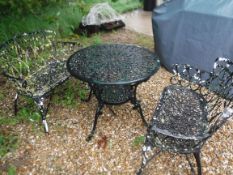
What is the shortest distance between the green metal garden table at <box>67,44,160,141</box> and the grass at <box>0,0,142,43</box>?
2.15 meters

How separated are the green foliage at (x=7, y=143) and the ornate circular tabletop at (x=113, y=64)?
39.5 inches

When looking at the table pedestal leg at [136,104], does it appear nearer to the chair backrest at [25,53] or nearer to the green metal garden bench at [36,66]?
the green metal garden bench at [36,66]

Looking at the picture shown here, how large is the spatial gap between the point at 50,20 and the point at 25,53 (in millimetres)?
1710

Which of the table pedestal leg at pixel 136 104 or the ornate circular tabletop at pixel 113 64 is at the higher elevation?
the ornate circular tabletop at pixel 113 64

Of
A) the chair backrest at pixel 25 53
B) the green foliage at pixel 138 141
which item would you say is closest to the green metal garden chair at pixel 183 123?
the green foliage at pixel 138 141

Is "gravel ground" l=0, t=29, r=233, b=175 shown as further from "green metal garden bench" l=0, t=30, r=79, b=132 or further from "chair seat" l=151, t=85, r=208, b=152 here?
"chair seat" l=151, t=85, r=208, b=152

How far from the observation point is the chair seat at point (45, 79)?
2.99 metres

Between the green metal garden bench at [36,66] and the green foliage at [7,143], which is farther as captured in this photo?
the green metal garden bench at [36,66]

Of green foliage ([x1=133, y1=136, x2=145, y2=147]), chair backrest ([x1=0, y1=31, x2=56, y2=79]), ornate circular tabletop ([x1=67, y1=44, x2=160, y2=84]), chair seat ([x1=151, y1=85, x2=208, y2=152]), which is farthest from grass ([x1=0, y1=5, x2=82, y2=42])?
chair seat ([x1=151, y1=85, x2=208, y2=152])

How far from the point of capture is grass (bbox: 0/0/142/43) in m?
4.74

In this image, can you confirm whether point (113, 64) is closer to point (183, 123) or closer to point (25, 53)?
point (183, 123)

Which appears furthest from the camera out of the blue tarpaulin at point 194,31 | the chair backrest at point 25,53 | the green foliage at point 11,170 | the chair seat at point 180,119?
the blue tarpaulin at point 194,31

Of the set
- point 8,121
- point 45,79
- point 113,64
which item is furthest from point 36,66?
point 113,64

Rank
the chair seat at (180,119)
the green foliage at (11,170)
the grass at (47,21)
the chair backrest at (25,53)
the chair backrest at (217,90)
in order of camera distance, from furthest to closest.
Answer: the grass at (47,21) → the chair backrest at (25,53) → the green foliage at (11,170) → the chair seat at (180,119) → the chair backrest at (217,90)
